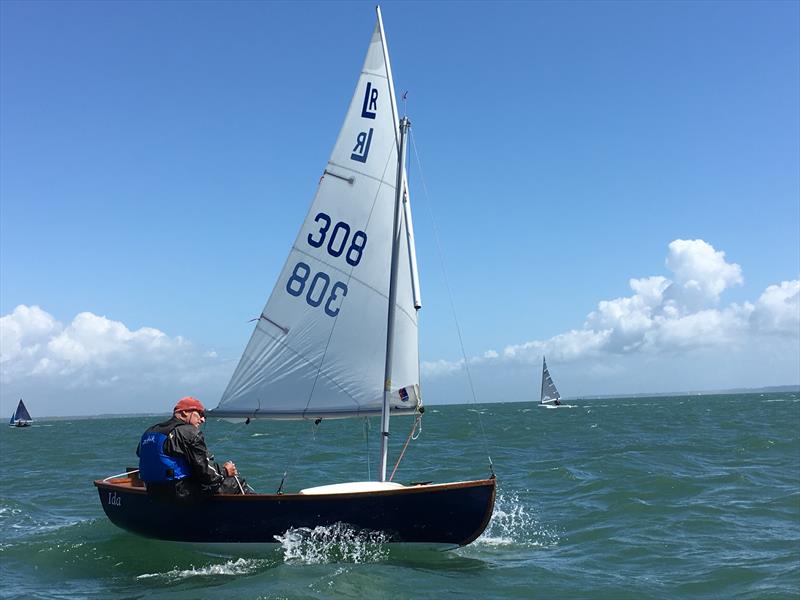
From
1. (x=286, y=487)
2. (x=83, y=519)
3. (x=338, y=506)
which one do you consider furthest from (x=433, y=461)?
(x=338, y=506)

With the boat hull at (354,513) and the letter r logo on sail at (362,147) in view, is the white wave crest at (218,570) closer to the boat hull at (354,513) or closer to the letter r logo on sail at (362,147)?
the boat hull at (354,513)

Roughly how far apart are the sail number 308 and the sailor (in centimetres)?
261

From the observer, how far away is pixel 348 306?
10.6m

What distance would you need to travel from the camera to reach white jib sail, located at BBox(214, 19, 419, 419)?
34.3 ft

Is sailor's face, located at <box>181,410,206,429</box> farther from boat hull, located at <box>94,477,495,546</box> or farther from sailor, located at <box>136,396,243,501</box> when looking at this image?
boat hull, located at <box>94,477,495,546</box>

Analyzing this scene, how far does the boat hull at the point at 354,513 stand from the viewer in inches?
359

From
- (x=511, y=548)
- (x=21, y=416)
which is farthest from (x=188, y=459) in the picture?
(x=21, y=416)

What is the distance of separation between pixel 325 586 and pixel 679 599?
4.13 meters

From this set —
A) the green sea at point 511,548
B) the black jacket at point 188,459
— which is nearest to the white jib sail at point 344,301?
the green sea at point 511,548

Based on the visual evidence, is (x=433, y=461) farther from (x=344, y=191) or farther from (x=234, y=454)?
(x=344, y=191)

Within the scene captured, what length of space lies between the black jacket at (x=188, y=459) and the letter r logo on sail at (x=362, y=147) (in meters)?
4.59

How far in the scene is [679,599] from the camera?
8148mm

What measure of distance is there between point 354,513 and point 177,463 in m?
2.41

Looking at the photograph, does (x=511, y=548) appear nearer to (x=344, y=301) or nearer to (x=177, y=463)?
(x=344, y=301)
